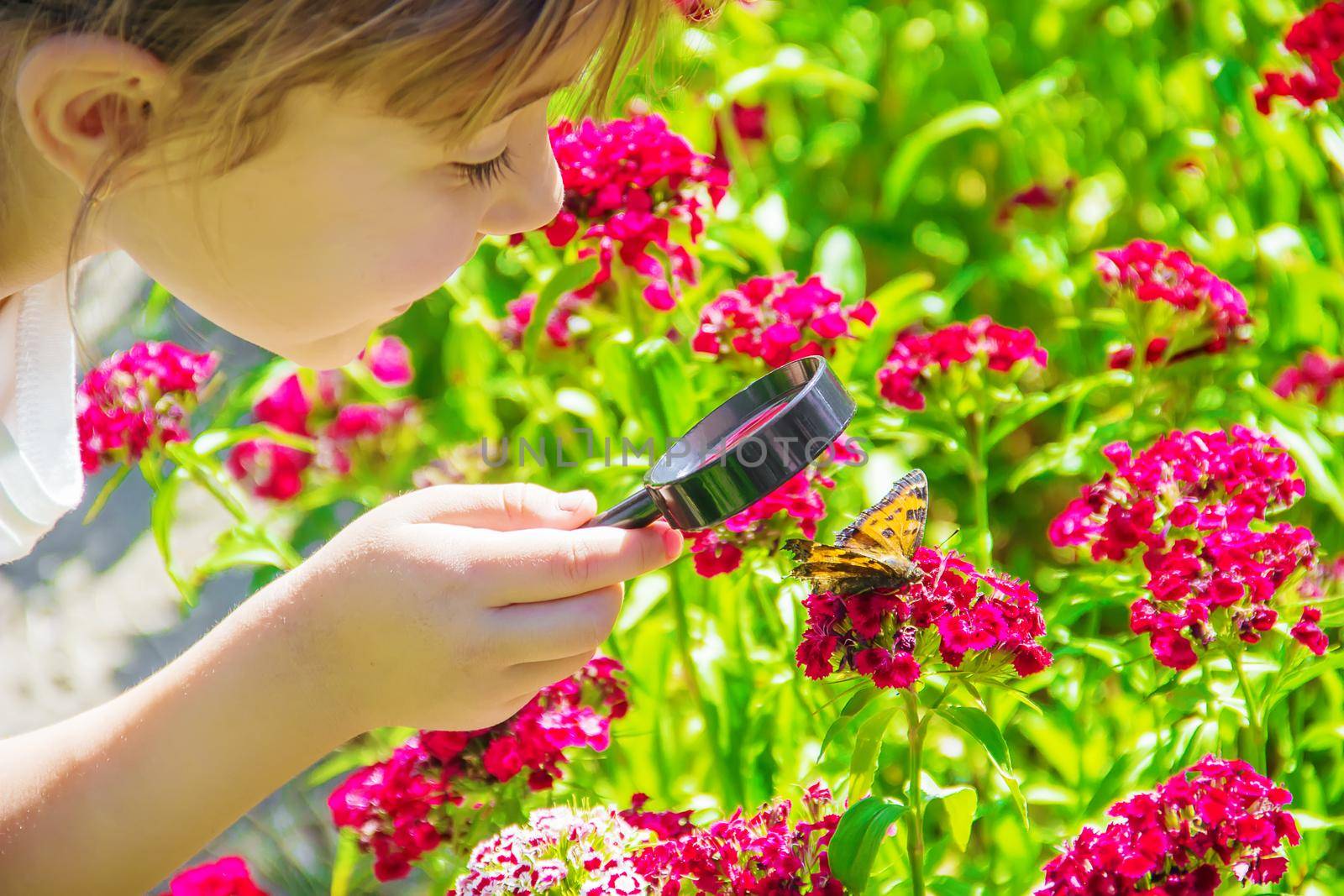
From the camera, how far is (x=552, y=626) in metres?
1.00


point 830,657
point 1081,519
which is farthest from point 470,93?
point 1081,519

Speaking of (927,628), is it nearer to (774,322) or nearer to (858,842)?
(858,842)

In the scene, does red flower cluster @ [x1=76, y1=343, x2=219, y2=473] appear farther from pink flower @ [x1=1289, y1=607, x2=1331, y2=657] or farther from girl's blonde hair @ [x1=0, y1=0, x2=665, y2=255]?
pink flower @ [x1=1289, y1=607, x2=1331, y2=657]

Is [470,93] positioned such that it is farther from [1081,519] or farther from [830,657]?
[1081,519]

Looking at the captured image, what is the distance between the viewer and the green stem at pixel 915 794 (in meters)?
1.12

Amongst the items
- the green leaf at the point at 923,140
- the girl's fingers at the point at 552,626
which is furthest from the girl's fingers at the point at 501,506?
the green leaf at the point at 923,140

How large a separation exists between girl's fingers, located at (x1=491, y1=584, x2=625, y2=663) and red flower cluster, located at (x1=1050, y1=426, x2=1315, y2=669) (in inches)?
20.2

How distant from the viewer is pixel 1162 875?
41.1 inches

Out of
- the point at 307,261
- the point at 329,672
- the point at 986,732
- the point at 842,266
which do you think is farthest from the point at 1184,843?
the point at 842,266

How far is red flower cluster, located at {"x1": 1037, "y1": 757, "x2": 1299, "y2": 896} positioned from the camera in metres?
1.02

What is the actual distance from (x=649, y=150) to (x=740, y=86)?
599 mm

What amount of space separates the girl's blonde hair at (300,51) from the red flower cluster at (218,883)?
0.70 m

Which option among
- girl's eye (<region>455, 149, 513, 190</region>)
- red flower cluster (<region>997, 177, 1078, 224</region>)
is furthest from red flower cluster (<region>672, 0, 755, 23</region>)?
red flower cluster (<region>997, 177, 1078, 224</region>)

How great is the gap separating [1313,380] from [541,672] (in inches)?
53.3
